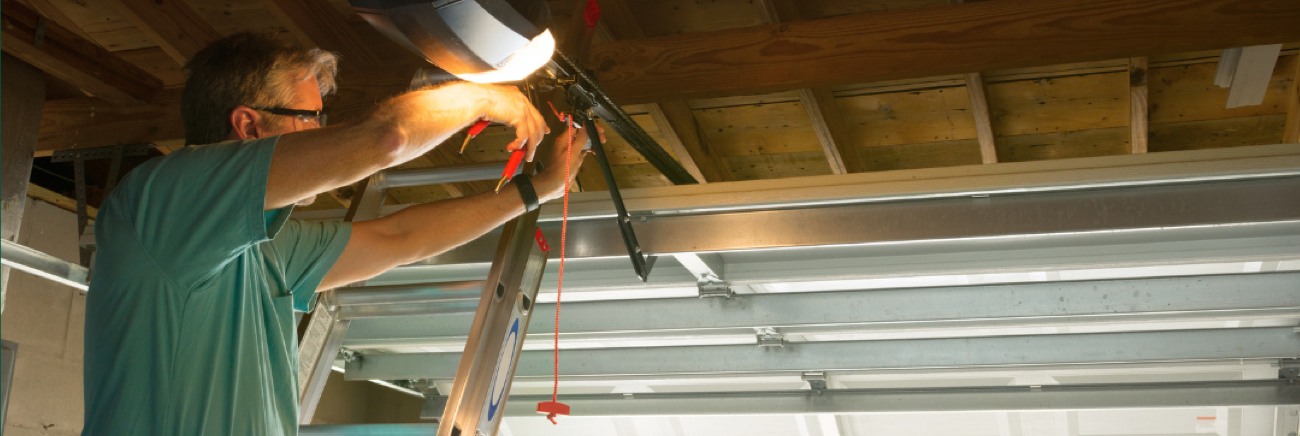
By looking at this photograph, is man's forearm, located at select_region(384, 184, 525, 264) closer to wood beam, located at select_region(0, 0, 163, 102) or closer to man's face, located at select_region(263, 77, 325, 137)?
man's face, located at select_region(263, 77, 325, 137)

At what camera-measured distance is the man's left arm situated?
2.10m

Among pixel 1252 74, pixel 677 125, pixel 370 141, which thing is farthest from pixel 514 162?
pixel 1252 74

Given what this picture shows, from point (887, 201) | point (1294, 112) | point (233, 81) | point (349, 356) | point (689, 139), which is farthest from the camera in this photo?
point (349, 356)

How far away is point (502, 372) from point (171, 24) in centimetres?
165

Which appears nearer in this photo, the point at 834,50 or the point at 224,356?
the point at 224,356

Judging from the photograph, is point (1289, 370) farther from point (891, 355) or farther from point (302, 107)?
point (302, 107)

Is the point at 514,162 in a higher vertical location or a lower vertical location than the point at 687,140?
lower

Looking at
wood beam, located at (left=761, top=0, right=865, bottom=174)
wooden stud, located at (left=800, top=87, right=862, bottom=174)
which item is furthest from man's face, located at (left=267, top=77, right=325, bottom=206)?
wooden stud, located at (left=800, top=87, right=862, bottom=174)

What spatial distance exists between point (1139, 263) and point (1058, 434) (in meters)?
2.08

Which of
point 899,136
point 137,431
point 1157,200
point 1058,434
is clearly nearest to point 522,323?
point 137,431

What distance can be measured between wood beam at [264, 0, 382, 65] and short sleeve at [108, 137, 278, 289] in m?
1.57

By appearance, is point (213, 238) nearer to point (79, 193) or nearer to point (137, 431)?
point (137, 431)

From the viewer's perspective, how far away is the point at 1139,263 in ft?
10.00

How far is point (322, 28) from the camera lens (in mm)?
3189
